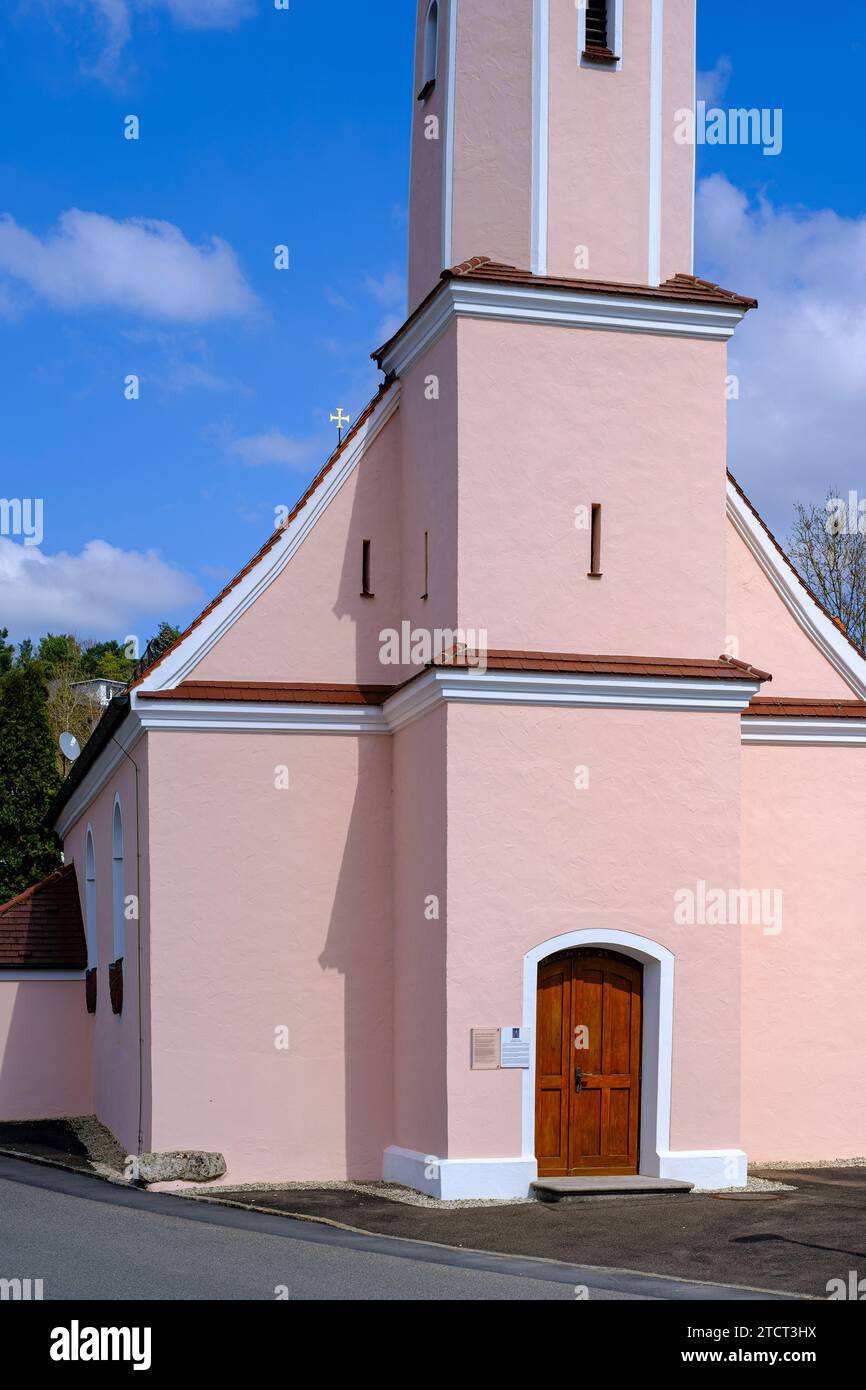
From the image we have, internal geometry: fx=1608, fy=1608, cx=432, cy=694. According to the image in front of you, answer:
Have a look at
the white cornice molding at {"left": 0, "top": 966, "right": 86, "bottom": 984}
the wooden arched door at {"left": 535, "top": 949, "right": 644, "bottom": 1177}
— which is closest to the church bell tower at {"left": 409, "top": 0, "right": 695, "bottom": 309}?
the wooden arched door at {"left": 535, "top": 949, "right": 644, "bottom": 1177}

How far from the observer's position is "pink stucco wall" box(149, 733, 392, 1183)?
1800cm

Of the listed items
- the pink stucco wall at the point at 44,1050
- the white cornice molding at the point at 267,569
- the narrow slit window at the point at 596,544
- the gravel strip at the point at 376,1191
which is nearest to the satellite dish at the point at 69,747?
the pink stucco wall at the point at 44,1050

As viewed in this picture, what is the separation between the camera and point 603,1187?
627 inches

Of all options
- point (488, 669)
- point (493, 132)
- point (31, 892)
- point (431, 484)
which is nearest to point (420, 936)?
point (488, 669)

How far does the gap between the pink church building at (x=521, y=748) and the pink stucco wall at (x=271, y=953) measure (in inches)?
1.4

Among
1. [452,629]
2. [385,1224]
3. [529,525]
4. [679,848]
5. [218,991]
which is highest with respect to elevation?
[529,525]

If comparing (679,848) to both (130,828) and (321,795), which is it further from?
(130,828)

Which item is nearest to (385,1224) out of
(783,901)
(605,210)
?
(783,901)

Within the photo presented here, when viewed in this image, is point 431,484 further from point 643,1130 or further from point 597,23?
point 643,1130

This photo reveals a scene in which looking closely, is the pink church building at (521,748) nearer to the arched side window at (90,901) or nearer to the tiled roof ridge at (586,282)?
the tiled roof ridge at (586,282)

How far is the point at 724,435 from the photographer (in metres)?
18.1

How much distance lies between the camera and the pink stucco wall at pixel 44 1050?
25047 millimetres

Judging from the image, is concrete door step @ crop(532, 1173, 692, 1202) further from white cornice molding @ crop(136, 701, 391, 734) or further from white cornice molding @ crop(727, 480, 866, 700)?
white cornice molding @ crop(727, 480, 866, 700)

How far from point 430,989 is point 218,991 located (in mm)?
2682
